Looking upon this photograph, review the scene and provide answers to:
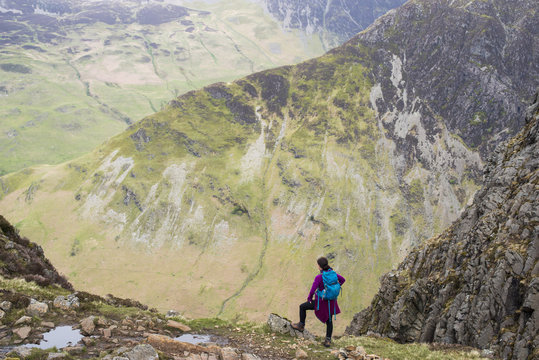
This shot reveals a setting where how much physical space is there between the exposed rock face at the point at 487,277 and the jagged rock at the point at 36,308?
3025cm

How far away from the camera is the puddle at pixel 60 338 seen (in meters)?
14.7

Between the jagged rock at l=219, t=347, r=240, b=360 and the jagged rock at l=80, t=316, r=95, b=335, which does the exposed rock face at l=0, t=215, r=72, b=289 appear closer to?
the jagged rock at l=80, t=316, r=95, b=335

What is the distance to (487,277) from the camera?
32.0 meters

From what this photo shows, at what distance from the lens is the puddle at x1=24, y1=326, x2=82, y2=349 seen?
14.7 m

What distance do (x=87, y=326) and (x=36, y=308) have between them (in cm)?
325

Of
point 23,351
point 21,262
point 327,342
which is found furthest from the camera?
point 21,262

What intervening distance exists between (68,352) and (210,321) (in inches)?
463

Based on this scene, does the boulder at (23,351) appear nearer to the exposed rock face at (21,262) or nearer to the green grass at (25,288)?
the green grass at (25,288)

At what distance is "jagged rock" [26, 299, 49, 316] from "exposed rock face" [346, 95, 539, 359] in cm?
3025

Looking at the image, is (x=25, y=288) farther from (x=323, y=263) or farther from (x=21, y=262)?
(x=323, y=263)

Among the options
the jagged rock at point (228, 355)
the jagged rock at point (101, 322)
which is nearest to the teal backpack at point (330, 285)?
the jagged rock at point (228, 355)

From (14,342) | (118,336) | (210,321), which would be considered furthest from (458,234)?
(14,342)

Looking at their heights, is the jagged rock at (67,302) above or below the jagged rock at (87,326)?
below

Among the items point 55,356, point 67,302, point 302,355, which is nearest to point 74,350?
point 55,356
